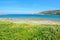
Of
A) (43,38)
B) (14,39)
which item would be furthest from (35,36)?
(14,39)

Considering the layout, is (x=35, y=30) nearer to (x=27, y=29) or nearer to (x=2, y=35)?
(x=27, y=29)

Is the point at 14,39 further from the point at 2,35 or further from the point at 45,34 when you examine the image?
the point at 45,34

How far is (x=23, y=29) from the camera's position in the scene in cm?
1577

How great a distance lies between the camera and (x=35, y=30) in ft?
51.3

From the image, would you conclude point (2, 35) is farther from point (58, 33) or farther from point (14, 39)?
point (58, 33)

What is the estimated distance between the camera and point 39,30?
51.2 ft

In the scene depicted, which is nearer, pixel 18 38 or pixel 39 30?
pixel 18 38

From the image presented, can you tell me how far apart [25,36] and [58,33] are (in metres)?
2.58

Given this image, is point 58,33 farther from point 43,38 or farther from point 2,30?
point 2,30

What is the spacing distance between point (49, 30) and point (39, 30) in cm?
77

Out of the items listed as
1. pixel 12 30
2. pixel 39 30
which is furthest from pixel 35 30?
pixel 12 30

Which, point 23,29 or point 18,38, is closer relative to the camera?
point 18,38

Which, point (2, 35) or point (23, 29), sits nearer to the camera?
point (2, 35)

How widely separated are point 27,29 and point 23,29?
1.23ft
